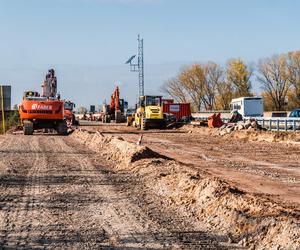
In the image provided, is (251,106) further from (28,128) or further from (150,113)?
(28,128)

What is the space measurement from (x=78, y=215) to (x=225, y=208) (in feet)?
7.91

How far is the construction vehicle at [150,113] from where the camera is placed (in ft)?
149

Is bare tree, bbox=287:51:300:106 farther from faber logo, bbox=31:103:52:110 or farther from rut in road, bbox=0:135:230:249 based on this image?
rut in road, bbox=0:135:230:249

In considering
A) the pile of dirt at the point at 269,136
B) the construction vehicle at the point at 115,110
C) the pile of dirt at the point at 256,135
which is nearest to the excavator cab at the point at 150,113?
the pile of dirt at the point at 256,135

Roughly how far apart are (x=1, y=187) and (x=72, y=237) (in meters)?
5.43

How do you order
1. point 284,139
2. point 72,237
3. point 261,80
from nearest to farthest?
point 72,237 < point 284,139 < point 261,80

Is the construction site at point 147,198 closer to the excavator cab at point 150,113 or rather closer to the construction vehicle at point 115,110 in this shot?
the excavator cab at point 150,113

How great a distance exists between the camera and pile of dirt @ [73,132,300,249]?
7.64 m

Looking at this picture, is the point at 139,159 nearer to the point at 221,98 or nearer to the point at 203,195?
the point at 203,195

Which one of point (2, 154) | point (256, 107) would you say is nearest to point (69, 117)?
point (256, 107)

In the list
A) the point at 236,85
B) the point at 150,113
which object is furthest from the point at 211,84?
the point at 150,113

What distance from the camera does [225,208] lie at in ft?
31.3

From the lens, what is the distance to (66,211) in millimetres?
10109

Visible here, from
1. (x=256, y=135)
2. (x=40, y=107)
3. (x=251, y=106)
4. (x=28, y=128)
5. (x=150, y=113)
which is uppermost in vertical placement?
(x=40, y=107)
